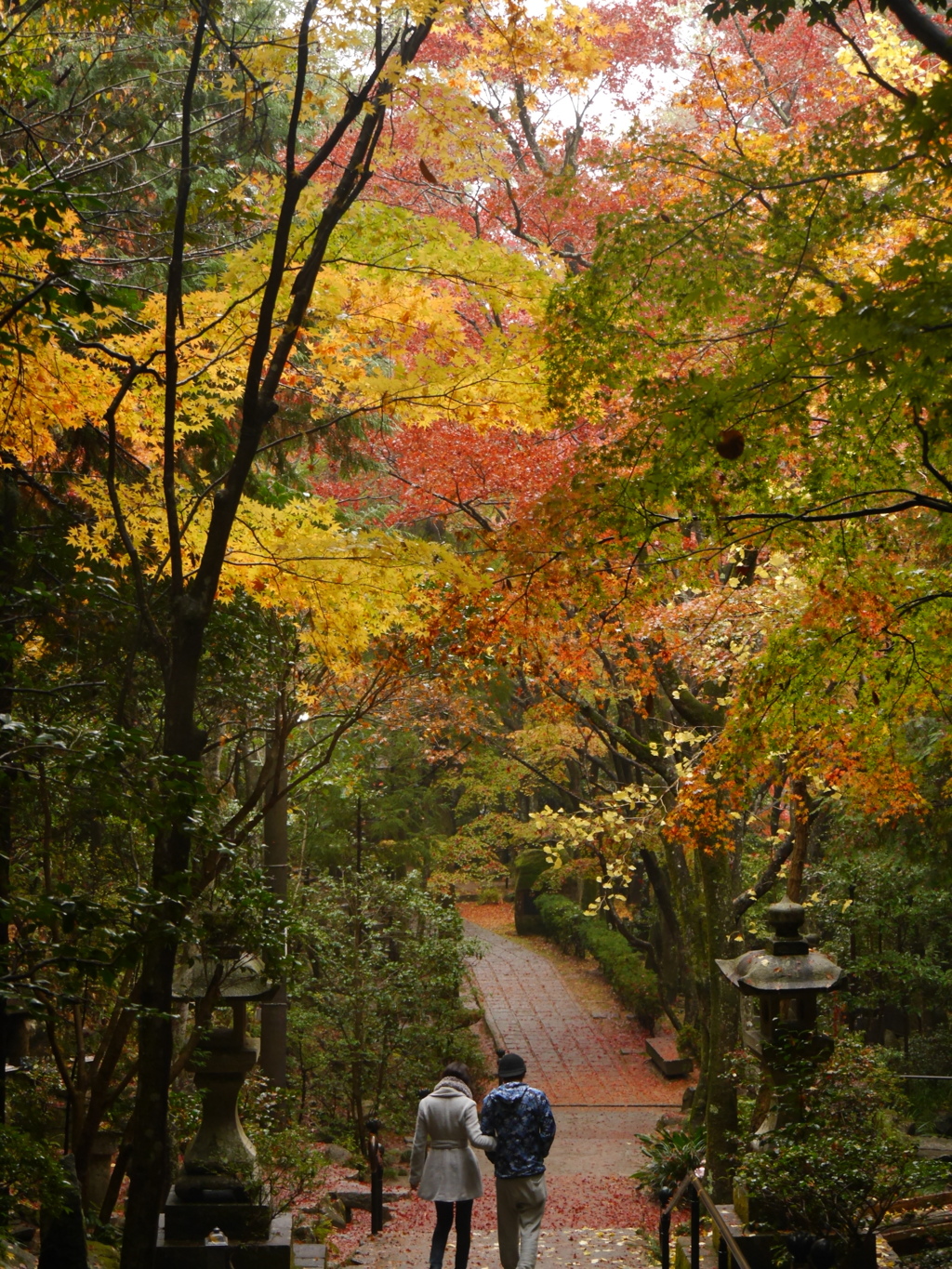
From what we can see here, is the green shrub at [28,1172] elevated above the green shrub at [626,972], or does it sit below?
above

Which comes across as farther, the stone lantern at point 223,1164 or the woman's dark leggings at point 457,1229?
the woman's dark leggings at point 457,1229

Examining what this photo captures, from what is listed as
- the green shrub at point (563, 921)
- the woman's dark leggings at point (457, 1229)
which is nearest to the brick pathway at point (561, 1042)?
the green shrub at point (563, 921)

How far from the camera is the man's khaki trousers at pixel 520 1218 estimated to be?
6.93 metres

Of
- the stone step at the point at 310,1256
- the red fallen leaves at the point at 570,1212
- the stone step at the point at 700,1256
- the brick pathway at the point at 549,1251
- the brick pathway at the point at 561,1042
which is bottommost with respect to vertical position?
the brick pathway at the point at 561,1042

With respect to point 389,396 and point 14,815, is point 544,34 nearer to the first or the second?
point 389,396

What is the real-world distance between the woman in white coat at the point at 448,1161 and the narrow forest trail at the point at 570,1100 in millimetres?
1988

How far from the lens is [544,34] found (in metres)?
6.34

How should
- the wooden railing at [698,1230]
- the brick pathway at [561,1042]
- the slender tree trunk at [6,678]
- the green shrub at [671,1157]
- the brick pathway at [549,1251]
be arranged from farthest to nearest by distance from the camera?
the brick pathway at [561,1042], the green shrub at [671,1157], the brick pathway at [549,1251], the wooden railing at [698,1230], the slender tree trunk at [6,678]

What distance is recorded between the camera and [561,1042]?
21.6 meters

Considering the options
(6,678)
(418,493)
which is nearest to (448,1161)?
(6,678)

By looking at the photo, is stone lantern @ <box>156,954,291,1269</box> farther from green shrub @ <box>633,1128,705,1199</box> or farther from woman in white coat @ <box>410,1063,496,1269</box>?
green shrub @ <box>633,1128,705,1199</box>

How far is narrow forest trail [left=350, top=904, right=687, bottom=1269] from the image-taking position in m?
9.94

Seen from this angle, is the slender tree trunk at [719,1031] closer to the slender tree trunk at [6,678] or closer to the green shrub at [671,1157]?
the green shrub at [671,1157]

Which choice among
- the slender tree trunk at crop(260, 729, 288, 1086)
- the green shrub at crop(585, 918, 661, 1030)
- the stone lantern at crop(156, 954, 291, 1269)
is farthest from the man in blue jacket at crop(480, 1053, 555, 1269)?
the green shrub at crop(585, 918, 661, 1030)
